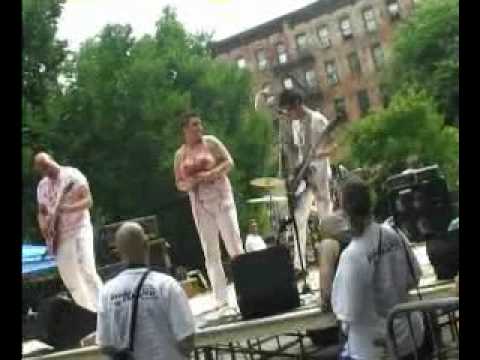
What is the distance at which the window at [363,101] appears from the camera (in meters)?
6.14

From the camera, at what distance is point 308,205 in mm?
4934

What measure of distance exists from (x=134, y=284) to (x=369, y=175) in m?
3.08

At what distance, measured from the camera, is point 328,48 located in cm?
633

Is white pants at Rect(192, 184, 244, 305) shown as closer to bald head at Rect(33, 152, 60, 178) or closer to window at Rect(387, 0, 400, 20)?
bald head at Rect(33, 152, 60, 178)

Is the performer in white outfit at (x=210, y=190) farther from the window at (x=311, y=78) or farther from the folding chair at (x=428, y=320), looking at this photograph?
the folding chair at (x=428, y=320)

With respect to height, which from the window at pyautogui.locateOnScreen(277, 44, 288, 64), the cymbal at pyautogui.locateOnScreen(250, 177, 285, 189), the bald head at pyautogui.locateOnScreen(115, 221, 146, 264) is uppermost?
the window at pyautogui.locateOnScreen(277, 44, 288, 64)

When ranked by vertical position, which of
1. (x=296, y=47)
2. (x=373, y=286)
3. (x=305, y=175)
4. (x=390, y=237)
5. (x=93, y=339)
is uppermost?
(x=296, y=47)

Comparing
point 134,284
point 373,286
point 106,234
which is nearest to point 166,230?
point 106,234

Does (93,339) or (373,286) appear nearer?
(373,286)

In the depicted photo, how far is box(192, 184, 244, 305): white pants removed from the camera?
15.5 feet

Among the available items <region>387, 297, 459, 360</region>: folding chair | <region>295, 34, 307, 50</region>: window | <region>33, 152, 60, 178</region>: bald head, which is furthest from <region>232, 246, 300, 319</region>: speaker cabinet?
<region>295, 34, 307, 50</region>: window

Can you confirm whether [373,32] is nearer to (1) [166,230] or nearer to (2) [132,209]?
(1) [166,230]

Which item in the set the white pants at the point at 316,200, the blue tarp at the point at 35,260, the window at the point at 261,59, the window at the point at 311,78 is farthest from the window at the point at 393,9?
the blue tarp at the point at 35,260

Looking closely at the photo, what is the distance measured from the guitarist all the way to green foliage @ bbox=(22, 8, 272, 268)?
6.81 feet
